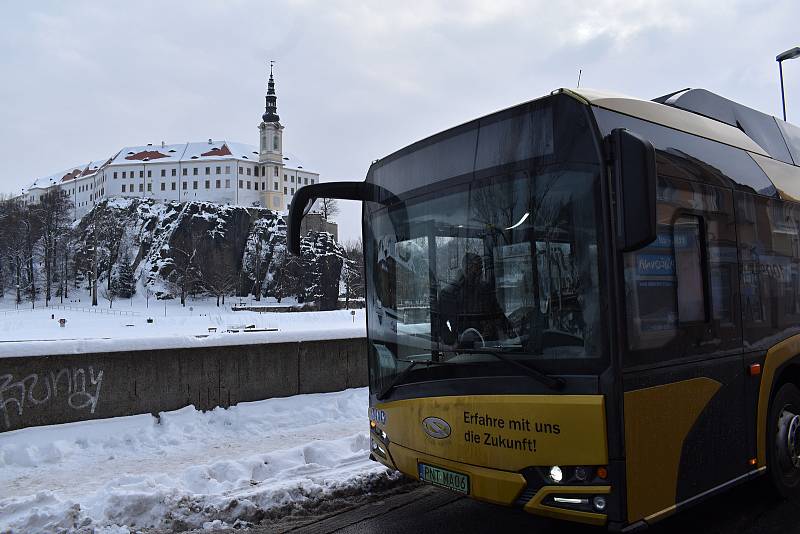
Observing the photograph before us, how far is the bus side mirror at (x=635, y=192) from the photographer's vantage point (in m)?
3.42

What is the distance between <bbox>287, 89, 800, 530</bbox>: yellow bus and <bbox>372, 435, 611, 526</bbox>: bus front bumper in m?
0.01

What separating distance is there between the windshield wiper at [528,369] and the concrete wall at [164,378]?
18.9 ft

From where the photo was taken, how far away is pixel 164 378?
8453 millimetres

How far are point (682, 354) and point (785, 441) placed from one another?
1958mm

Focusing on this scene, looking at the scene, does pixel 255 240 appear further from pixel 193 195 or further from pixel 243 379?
pixel 243 379

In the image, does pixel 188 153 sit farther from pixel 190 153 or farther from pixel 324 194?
pixel 324 194

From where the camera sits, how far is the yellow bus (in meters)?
3.64

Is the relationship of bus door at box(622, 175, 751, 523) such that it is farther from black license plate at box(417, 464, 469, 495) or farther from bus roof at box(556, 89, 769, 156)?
black license plate at box(417, 464, 469, 495)

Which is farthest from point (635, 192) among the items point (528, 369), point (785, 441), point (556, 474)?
point (785, 441)

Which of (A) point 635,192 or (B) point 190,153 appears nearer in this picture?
(A) point 635,192

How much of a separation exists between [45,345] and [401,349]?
5.26 metres

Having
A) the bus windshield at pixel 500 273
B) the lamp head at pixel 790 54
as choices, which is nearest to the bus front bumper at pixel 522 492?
the bus windshield at pixel 500 273

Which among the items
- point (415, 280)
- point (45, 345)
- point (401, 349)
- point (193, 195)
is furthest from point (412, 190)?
point (193, 195)

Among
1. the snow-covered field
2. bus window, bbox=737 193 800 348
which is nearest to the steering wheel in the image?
bus window, bbox=737 193 800 348
